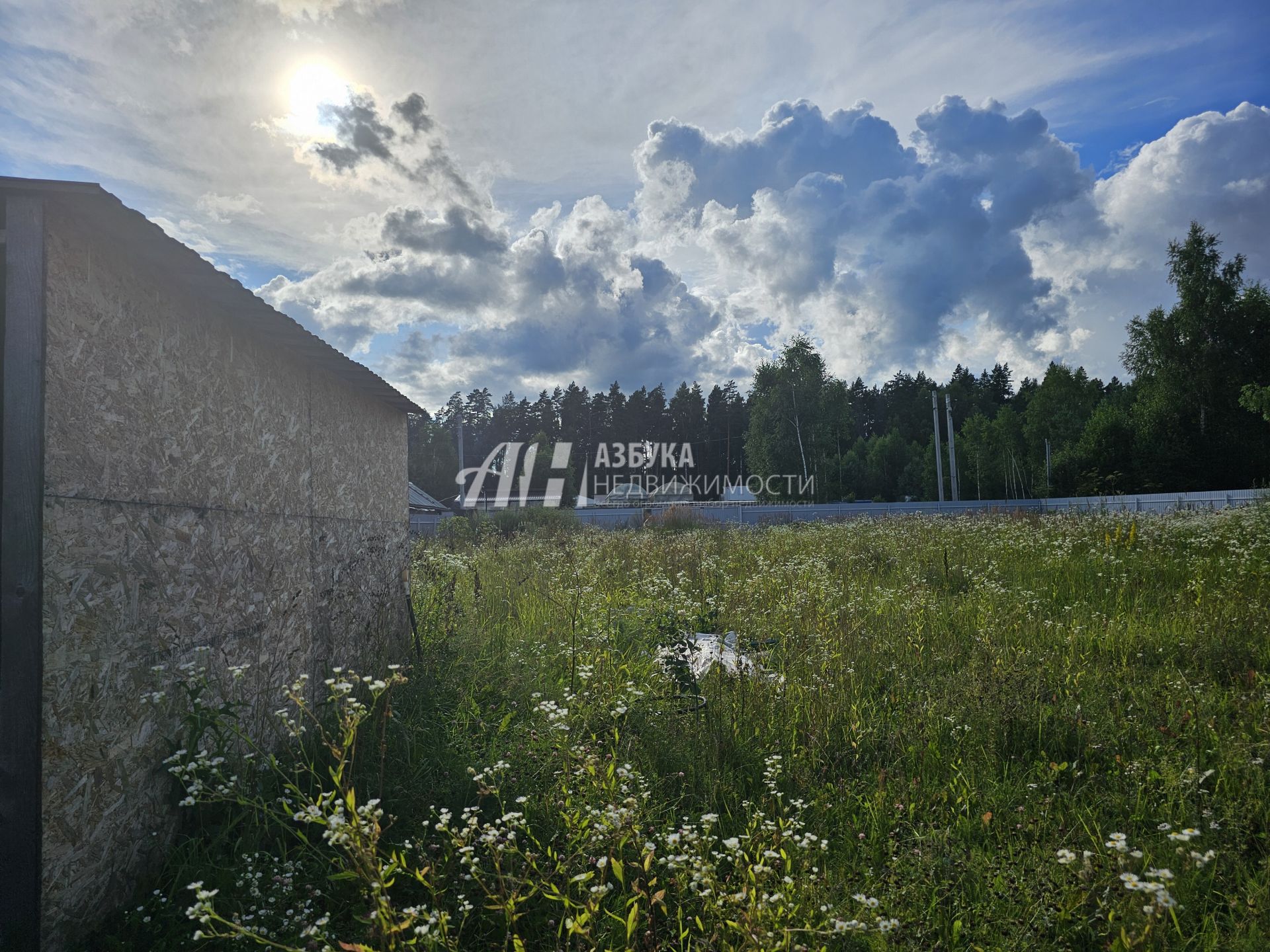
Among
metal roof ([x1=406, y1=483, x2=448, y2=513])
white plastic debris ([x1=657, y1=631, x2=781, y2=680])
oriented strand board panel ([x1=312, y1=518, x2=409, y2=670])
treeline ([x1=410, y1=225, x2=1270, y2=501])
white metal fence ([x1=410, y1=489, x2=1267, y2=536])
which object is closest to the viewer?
white plastic debris ([x1=657, y1=631, x2=781, y2=680])

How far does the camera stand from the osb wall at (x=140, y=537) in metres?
2.41

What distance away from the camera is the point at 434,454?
175 feet

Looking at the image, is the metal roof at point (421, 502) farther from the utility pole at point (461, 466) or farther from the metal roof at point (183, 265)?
the utility pole at point (461, 466)

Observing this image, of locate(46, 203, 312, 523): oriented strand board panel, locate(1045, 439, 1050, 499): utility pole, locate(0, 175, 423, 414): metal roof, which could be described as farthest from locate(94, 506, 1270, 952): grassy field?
locate(1045, 439, 1050, 499): utility pole

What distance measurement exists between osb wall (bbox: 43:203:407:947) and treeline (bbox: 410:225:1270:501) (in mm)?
5013

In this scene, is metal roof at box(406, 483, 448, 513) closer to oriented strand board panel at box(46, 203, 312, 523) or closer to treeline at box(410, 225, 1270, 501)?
treeline at box(410, 225, 1270, 501)

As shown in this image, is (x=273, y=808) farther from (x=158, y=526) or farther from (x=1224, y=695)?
(x=1224, y=695)

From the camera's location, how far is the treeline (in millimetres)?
28453

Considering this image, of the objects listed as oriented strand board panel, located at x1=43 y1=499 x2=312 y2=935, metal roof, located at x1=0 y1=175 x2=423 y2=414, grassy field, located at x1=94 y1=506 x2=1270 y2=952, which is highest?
metal roof, located at x1=0 y1=175 x2=423 y2=414

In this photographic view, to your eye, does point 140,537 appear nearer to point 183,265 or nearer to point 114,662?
point 114,662

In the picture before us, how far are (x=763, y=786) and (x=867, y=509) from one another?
24.7 metres

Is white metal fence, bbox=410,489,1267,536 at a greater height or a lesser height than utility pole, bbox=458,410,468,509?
lesser

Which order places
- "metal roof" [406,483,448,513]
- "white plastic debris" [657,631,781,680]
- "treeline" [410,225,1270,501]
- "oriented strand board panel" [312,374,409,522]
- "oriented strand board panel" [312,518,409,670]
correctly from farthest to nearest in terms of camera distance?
"treeline" [410,225,1270,501] < "metal roof" [406,483,448,513] < "oriented strand board panel" [312,374,409,522] < "oriented strand board panel" [312,518,409,670] < "white plastic debris" [657,631,781,680]

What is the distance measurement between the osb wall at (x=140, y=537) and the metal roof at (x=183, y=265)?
77mm
